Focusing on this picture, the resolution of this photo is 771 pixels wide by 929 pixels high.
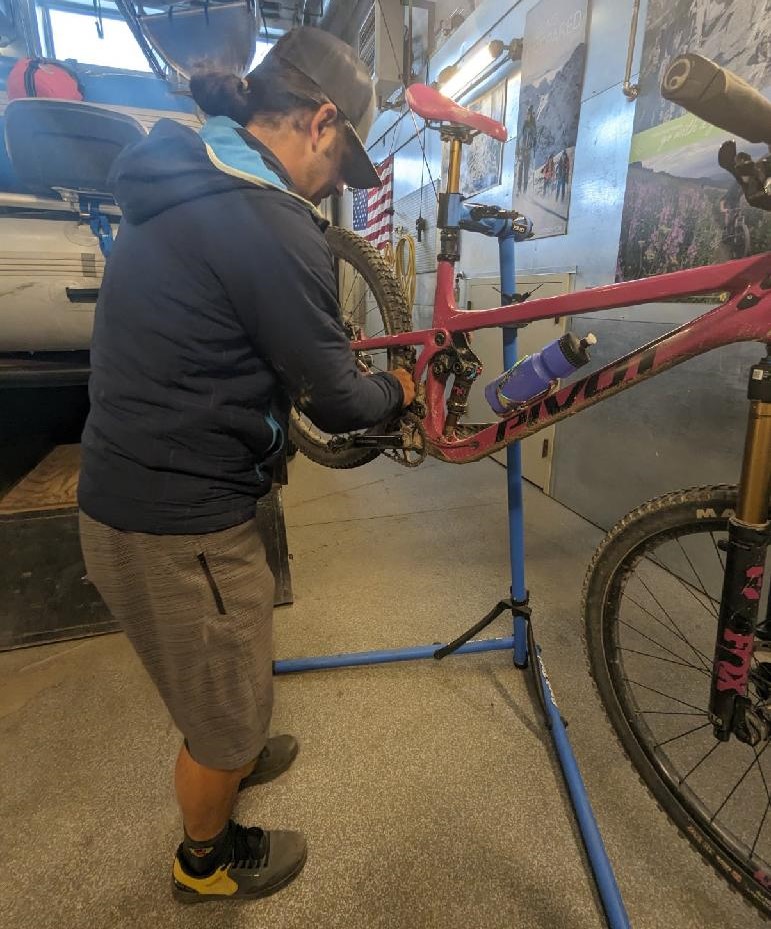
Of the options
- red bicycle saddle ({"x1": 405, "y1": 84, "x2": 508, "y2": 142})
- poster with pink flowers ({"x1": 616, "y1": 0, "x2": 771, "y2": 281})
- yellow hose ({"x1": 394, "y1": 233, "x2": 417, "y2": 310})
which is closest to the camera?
red bicycle saddle ({"x1": 405, "y1": 84, "x2": 508, "y2": 142})

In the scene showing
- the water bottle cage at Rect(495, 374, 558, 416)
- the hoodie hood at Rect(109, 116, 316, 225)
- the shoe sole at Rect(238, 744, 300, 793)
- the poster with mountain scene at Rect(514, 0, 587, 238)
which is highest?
the poster with mountain scene at Rect(514, 0, 587, 238)

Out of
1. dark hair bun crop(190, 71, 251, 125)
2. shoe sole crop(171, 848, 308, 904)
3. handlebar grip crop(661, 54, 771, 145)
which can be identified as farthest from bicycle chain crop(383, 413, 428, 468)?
shoe sole crop(171, 848, 308, 904)

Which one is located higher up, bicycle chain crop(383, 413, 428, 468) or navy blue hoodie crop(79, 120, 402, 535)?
navy blue hoodie crop(79, 120, 402, 535)

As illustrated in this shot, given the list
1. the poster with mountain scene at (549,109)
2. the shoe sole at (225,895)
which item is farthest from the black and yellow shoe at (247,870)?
the poster with mountain scene at (549,109)

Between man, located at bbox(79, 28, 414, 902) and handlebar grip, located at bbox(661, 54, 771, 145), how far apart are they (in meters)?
0.48

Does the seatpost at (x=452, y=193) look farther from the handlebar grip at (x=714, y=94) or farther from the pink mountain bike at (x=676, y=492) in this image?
the handlebar grip at (x=714, y=94)

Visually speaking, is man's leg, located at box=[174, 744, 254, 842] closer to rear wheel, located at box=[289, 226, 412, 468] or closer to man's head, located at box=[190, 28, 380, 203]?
rear wheel, located at box=[289, 226, 412, 468]

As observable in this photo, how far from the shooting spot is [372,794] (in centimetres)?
122

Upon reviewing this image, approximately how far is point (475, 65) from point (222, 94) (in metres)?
2.87

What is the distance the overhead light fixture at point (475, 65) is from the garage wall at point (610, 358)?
0.34 ft

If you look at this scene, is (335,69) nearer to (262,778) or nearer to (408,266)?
(262,778)

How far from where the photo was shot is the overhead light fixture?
2762 mm

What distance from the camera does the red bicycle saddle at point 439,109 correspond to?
1202 mm

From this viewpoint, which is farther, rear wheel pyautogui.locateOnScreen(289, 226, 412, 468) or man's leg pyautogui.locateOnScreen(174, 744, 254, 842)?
rear wheel pyautogui.locateOnScreen(289, 226, 412, 468)
